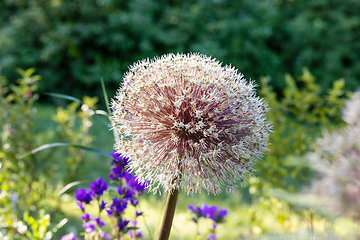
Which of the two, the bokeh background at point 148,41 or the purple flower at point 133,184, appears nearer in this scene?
the purple flower at point 133,184

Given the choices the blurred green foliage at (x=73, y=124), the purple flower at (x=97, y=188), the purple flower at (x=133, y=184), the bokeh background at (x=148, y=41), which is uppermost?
the bokeh background at (x=148, y=41)

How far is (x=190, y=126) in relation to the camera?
1.17 m

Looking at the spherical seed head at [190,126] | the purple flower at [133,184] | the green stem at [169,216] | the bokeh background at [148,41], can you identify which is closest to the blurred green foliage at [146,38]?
the bokeh background at [148,41]

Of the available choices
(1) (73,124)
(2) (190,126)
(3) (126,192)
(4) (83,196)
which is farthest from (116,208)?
(1) (73,124)

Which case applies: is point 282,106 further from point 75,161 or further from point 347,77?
point 347,77

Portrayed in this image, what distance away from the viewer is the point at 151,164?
1226 mm

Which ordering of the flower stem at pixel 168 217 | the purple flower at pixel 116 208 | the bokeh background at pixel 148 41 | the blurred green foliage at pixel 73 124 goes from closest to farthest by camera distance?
the flower stem at pixel 168 217 → the purple flower at pixel 116 208 → the blurred green foliage at pixel 73 124 → the bokeh background at pixel 148 41

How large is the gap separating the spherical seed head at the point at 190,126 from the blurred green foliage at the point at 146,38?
5.91 m

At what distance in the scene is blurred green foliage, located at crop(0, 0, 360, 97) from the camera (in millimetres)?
7207

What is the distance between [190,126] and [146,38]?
644 centimetres

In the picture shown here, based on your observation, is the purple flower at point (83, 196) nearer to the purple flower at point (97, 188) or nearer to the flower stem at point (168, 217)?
the purple flower at point (97, 188)

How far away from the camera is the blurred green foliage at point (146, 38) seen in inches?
284

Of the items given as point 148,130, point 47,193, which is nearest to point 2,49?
point 47,193

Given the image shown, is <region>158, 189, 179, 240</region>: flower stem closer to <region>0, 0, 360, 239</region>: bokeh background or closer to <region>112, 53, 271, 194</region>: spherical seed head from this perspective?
<region>112, 53, 271, 194</region>: spherical seed head
